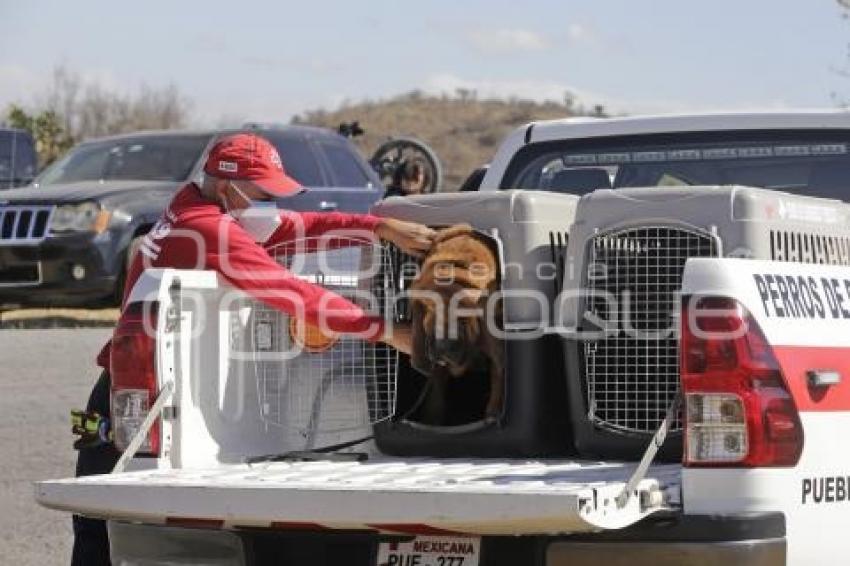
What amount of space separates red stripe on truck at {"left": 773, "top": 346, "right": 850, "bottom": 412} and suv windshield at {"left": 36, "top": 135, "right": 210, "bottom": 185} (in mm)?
11779

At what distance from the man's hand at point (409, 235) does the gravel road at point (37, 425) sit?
286cm

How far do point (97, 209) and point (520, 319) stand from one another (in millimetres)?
10329

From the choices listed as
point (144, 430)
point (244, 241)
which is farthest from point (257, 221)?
point (144, 430)

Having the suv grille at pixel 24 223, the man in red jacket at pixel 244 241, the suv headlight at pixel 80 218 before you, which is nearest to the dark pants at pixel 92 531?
the man in red jacket at pixel 244 241

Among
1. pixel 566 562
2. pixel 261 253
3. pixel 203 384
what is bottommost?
pixel 566 562

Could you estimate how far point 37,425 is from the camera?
11172mm

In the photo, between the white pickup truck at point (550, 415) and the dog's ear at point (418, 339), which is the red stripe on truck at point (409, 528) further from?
the dog's ear at point (418, 339)

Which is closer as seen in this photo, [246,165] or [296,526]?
[296,526]

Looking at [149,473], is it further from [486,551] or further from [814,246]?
[814,246]

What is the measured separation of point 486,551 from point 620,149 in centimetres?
283

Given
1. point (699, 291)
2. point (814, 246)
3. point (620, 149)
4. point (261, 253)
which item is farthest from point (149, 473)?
point (620, 149)

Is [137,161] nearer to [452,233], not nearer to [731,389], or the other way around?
[452,233]

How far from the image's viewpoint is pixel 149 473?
535 centimetres

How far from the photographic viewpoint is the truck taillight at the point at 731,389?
15.4ft
